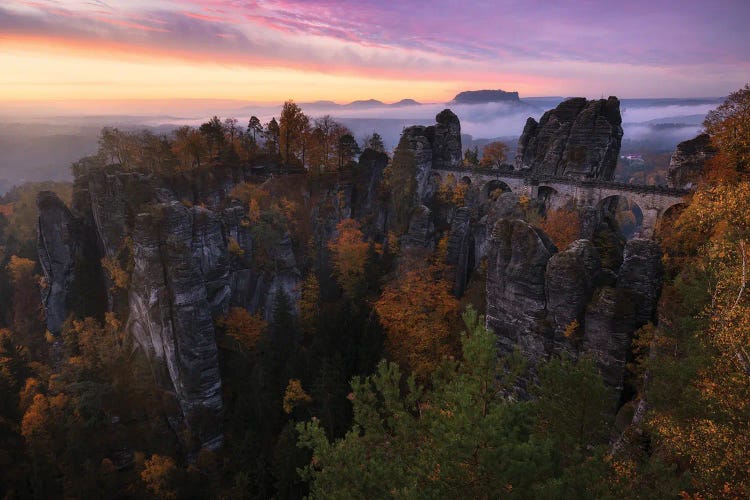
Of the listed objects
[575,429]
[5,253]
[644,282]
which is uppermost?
[644,282]

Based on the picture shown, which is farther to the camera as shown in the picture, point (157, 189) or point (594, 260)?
point (157, 189)

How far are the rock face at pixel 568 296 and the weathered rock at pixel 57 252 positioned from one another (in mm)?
50660

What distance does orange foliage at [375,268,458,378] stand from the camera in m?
→ 36.2

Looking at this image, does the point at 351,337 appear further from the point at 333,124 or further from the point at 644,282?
the point at 333,124

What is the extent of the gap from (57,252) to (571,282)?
189 ft

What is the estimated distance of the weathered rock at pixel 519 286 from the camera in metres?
29.4

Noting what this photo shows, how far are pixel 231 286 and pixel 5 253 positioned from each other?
50.2 meters

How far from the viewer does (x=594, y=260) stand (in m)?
27.8

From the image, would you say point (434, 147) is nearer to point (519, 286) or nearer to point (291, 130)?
point (291, 130)

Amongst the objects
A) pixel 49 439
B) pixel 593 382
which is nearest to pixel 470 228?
pixel 593 382

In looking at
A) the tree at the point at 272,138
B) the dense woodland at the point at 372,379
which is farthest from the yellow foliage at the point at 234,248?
the tree at the point at 272,138

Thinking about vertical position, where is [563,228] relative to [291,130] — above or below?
below

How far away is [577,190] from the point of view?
A: 1953 inches

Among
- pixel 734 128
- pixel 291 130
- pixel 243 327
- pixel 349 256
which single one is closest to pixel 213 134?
pixel 291 130
